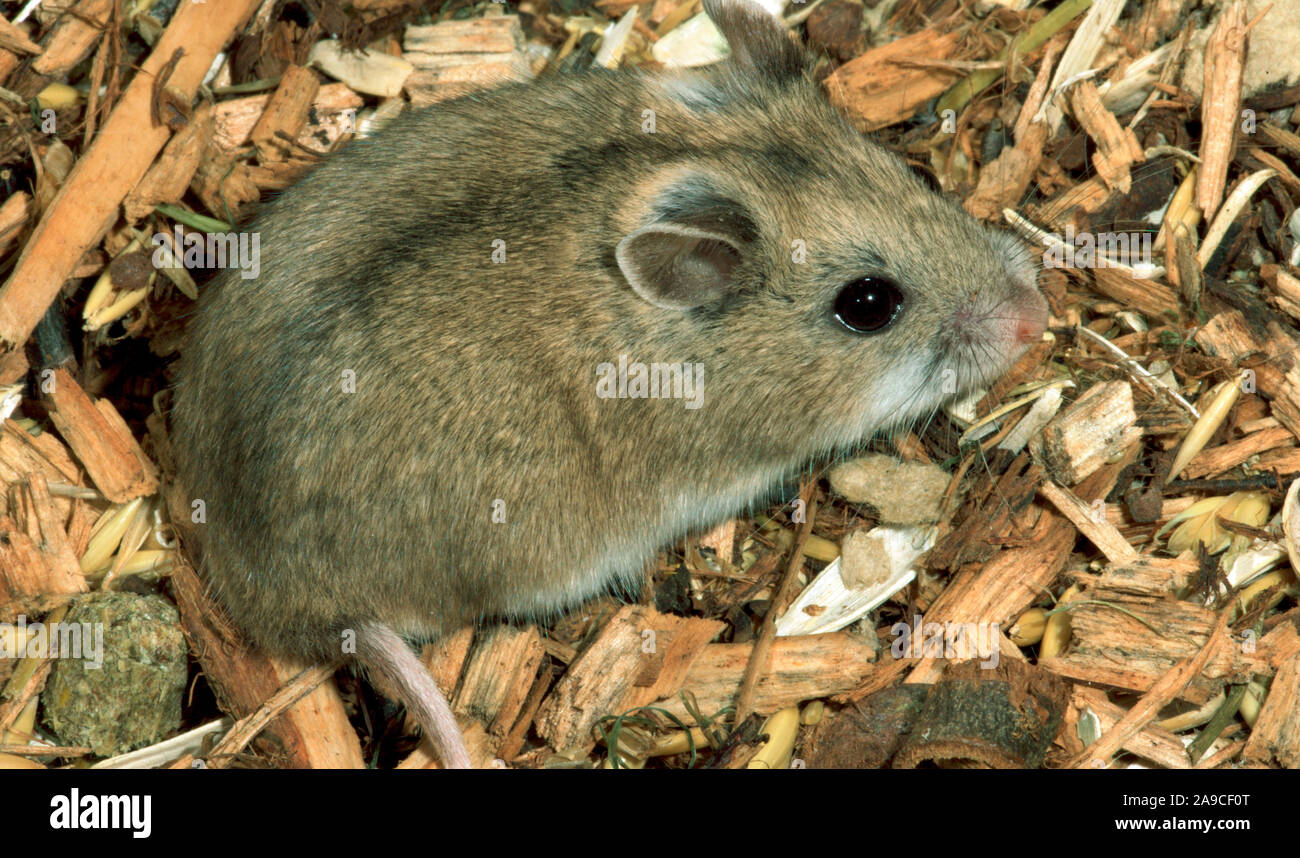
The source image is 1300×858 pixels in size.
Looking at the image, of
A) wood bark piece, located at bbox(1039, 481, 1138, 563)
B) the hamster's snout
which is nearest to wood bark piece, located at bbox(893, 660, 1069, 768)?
wood bark piece, located at bbox(1039, 481, 1138, 563)

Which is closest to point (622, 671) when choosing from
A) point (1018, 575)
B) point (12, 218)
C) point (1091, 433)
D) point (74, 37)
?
point (1018, 575)

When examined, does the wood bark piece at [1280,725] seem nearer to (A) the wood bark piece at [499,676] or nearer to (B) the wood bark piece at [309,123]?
(A) the wood bark piece at [499,676]

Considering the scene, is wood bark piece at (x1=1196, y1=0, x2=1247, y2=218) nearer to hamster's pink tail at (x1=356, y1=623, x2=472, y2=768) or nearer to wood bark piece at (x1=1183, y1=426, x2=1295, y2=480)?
wood bark piece at (x1=1183, y1=426, x2=1295, y2=480)

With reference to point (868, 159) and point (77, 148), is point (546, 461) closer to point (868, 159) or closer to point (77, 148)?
point (868, 159)

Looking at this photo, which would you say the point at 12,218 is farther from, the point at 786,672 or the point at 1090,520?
the point at 1090,520

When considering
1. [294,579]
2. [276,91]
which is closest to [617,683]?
[294,579]
